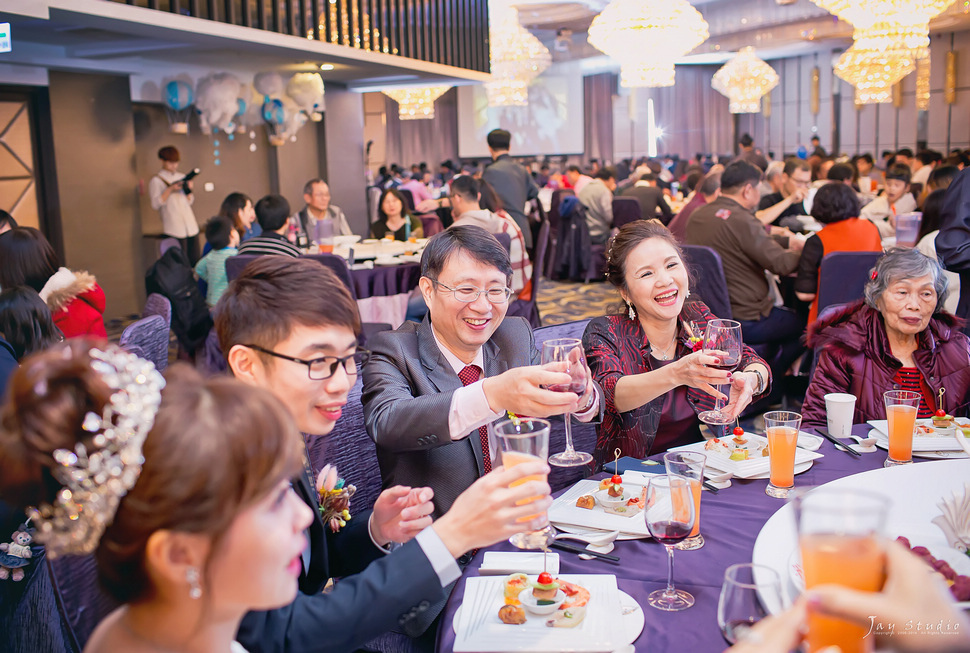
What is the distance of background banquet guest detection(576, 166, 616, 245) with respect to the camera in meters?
9.23

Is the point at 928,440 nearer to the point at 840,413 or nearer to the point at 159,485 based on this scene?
the point at 840,413

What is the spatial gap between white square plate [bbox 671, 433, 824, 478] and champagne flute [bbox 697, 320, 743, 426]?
8cm

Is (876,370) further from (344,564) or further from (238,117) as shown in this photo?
(238,117)

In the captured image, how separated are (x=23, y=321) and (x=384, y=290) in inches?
118

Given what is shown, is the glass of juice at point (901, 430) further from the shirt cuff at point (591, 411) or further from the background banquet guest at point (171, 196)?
the background banquet guest at point (171, 196)

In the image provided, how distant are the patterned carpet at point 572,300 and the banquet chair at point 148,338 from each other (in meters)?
4.06

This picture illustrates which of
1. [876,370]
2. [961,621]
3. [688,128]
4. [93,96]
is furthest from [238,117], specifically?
[688,128]

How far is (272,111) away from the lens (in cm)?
905

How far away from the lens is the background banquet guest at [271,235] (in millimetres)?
4746

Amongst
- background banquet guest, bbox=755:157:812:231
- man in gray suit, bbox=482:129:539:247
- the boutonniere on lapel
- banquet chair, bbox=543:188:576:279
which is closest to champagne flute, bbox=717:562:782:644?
the boutonniere on lapel

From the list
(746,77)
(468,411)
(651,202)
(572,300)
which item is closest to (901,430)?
(468,411)

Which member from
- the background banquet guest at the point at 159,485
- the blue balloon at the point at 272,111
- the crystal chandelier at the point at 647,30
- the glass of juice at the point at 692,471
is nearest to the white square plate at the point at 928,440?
the glass of juice at the point at 692,471

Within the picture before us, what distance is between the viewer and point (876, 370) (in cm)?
251

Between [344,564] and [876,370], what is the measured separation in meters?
1.72
